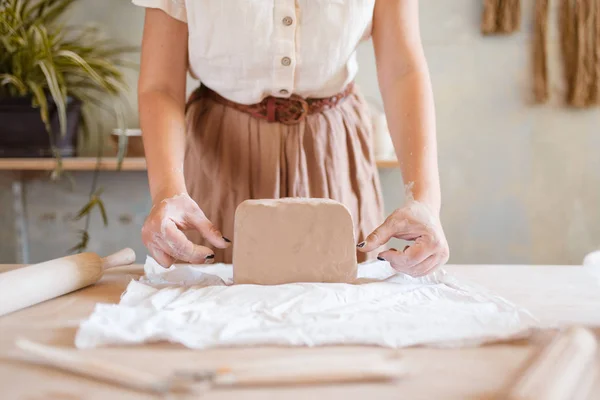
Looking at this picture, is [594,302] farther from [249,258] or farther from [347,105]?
[347,105]

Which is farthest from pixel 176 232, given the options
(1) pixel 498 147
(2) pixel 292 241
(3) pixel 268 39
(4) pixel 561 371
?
(1) pixel 498 147

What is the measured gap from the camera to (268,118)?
0.98 meters

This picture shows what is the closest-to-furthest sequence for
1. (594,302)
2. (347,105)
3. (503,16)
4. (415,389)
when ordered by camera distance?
(415,389), (594,302), (347,105), (503,16)

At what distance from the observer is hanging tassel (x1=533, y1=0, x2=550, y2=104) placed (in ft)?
6.42

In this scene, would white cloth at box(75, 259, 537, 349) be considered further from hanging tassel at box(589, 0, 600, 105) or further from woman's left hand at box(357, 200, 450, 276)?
hanging tassel at box(589, 0, 600, 105)

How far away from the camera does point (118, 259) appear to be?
33.7 inches

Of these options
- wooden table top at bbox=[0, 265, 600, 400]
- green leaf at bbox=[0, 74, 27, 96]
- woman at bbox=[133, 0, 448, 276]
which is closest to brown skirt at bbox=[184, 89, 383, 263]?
woman at bbox=[133, 0, 448, 276]

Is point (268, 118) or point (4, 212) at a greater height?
point (268, 118)

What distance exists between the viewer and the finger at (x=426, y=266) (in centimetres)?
71

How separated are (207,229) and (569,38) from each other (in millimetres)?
1769

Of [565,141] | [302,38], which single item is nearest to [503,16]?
[565,141]

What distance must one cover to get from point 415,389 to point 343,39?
0.65m

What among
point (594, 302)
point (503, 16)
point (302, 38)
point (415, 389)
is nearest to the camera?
point (415, 389)

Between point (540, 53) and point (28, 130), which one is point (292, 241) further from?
point (540, 53)
